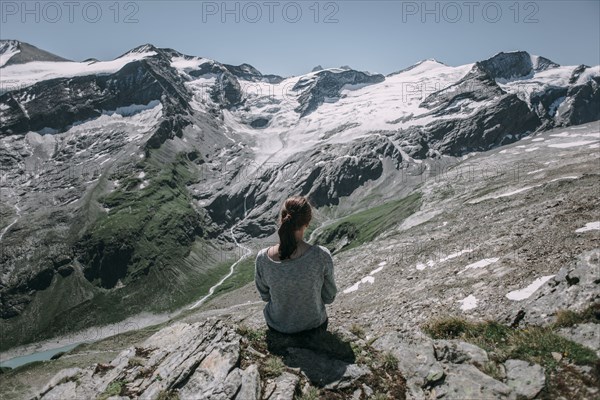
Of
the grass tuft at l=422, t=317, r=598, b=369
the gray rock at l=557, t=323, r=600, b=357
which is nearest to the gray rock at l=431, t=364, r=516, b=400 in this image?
the grass tuft at l=422, t=317, r=598, b=369

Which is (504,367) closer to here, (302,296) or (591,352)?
(591,352)

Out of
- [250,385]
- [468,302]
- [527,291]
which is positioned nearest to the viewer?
[250,385]

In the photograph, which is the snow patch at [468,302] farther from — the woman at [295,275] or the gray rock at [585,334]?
the woman at [295,275]

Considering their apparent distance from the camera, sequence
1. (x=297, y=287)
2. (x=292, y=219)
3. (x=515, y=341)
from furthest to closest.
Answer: (x=515, y=341) → (x=297, y=287) → (x=292, y=219)

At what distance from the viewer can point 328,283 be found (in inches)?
428

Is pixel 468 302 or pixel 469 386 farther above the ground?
pixel 469 386

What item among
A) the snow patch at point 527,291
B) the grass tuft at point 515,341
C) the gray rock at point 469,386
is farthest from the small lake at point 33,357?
the gray rock at point 469,386

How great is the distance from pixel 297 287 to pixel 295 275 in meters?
0.36

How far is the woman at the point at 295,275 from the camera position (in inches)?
392

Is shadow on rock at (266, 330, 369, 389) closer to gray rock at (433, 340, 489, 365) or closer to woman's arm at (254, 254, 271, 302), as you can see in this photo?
woman's arm at (254, 254, 271, 302)

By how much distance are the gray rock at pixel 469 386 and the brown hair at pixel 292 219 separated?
4688 millimetres

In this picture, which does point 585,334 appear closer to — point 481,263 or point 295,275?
point 295,275

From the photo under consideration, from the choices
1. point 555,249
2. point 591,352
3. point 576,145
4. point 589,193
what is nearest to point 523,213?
point 589,193

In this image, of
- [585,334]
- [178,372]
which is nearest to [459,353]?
[585,334]
